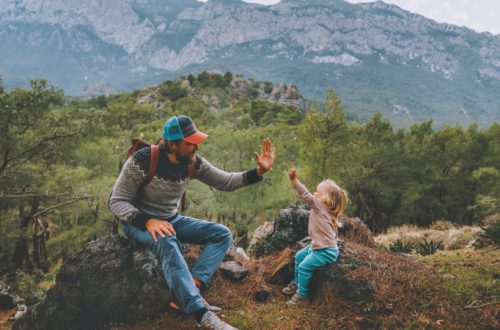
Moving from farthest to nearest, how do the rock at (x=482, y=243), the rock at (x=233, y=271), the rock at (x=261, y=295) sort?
the rock at (x=482, y=243) → the rock at (x=233, y=271) → the rock at (x=261, y=295)

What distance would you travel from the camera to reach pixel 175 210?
480cm

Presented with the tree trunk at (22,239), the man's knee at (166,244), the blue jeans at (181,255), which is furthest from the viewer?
the tree trunk at (22,239)

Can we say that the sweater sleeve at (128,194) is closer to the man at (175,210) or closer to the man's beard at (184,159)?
the man at (175,210)

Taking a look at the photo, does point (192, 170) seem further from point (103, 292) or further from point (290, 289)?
point (290, 289)

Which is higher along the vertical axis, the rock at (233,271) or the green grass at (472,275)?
the green grass at (472,275)

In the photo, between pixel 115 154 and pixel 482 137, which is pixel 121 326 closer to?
pixel 115 154

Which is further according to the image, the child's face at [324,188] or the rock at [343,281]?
the child's face at [324,188]

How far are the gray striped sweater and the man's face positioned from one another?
9cm

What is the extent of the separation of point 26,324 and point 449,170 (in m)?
30.3

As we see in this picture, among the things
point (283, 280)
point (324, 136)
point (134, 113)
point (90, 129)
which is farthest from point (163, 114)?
point (283, 280)

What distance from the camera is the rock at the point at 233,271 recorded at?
536cm

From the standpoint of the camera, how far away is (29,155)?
15.0m

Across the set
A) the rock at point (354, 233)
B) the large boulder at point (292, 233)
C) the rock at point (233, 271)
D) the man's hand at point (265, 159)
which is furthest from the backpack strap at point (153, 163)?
the rock at point (354, 233)

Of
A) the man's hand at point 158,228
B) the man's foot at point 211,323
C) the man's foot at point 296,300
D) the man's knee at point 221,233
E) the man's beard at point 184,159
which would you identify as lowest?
the man's foot at point 296,300
